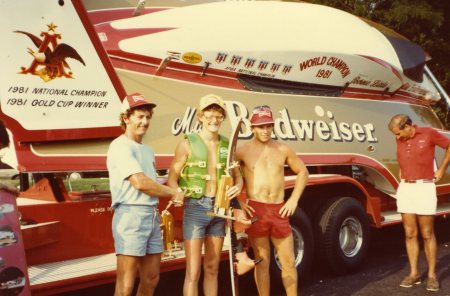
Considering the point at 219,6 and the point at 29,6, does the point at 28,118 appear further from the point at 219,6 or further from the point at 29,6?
the point at 219,6

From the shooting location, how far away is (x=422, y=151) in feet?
21.0

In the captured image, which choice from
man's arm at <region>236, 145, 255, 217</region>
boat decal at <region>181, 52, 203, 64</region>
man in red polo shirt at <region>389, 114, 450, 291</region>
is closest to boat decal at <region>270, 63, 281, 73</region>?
boat decal at <region>181, 52, 203, 64</region>

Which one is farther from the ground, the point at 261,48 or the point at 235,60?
the point at 261,48

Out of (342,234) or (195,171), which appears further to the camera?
(342,234)

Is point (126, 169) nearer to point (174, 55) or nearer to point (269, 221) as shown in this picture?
point (269, 221)

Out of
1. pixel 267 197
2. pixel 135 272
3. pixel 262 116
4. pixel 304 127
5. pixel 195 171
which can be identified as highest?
pixel 304 127

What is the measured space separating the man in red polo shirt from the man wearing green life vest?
107 inches

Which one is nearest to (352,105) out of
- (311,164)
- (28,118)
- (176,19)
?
(311,164)

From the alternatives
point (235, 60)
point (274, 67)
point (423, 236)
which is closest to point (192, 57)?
point (235, 60)

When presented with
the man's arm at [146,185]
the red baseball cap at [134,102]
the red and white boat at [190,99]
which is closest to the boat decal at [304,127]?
the red and white boat at [190,99]

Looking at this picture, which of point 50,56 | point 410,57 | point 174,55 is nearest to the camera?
point 50,56

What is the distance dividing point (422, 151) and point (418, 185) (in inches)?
14.9

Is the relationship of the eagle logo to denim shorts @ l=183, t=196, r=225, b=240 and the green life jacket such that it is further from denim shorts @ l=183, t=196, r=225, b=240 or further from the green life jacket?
denim shorts @ l=183, t=196, r=225, b=240

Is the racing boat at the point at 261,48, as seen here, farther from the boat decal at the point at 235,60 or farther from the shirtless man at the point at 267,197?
the shirtless man at the point at 267,197
